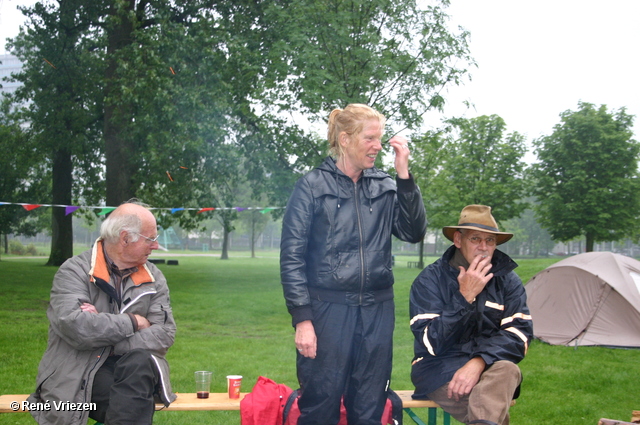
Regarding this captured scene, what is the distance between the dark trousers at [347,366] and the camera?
295 centimetres

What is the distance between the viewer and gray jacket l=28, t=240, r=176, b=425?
9.47ft

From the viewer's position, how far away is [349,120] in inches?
121

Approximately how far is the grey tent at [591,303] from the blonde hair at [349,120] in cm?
742

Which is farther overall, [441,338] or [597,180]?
[597,180]

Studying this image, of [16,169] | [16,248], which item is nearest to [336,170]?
[16,169]

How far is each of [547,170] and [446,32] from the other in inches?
734

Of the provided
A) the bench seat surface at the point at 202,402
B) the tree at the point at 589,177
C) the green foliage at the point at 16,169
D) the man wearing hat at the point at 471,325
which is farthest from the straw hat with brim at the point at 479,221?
the tree at the point at 589,177

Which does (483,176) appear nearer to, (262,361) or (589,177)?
(589,177)

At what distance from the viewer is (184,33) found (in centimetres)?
1385

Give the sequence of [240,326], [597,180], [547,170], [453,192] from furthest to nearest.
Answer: [453,192] < [547,170] < [597,180] < [240,326]

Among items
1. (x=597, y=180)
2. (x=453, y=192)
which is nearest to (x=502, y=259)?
(x=597, y=180)

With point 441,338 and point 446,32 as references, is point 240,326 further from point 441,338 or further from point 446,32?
point 441,338

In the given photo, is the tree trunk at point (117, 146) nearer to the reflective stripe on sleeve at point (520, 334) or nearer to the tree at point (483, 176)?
the reflective stripe on sleeve at point (520, 334)

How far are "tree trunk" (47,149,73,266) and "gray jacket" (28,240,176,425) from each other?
17.3m
